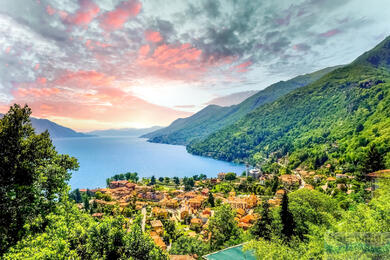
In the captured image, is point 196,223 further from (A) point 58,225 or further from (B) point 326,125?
(B) point 326,125

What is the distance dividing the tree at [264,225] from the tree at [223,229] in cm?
228

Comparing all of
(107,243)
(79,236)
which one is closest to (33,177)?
(79,236)

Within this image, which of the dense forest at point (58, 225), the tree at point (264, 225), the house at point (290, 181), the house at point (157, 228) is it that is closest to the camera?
the dense forest at point (58, 225)

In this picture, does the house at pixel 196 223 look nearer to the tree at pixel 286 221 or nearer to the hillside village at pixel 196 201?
the hillside village at pixel 196 201

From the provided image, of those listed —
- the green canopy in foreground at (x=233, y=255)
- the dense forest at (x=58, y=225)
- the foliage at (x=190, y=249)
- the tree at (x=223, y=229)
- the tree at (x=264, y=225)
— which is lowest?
the foliage at (x=190, y=249)

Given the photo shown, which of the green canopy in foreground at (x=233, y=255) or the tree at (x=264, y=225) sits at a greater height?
the green canopy in foreground at (x=233, y=255)

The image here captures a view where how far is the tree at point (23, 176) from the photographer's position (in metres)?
6.79

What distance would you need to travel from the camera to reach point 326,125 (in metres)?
88.4

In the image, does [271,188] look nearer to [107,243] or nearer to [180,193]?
[180,193]

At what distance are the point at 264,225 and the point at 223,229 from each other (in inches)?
174

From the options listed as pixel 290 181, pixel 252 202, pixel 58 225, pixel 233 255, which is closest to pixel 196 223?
pixel 252 202

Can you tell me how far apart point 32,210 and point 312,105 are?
139 meters

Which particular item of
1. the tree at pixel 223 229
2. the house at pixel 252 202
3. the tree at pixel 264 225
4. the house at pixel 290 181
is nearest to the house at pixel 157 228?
the tree at pixel 223 229

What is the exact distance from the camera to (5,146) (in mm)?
7500
